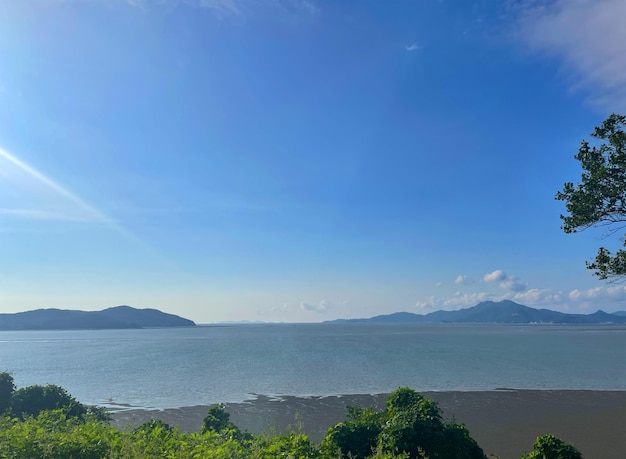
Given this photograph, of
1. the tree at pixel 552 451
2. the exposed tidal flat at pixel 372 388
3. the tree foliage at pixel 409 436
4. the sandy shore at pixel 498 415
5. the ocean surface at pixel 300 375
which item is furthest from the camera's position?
the ocean surface at pixel 300 375

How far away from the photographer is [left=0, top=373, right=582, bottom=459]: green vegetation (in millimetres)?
8383

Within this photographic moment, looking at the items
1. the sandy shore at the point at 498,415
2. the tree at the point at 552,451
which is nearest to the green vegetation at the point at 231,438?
the tree at the point at 552,451

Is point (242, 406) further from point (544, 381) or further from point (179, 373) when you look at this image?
point (544, 381)

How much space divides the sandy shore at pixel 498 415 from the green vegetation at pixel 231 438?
1048 centimetres

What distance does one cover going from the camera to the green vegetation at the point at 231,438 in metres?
8.38

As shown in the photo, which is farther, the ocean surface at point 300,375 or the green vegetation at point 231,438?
the ocean surface at point 300,375

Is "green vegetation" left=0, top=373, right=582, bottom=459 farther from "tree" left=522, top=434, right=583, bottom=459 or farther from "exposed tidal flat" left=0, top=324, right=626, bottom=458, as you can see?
"exposed tidal flat" left=0, top=324, right=626, bottom=458

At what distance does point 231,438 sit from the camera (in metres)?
11.2

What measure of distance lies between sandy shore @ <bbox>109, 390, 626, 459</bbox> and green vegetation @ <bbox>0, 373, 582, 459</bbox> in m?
10.5

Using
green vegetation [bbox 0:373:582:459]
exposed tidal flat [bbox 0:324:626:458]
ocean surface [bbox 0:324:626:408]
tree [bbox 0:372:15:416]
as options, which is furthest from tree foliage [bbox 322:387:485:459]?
ocean surface [bbox 0:324:626:408]

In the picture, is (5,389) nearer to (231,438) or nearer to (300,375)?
(231,438)

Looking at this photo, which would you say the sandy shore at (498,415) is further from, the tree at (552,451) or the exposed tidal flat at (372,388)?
the tree at (552,451)

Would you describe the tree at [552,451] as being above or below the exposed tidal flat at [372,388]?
above

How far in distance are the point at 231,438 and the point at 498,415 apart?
131ft
